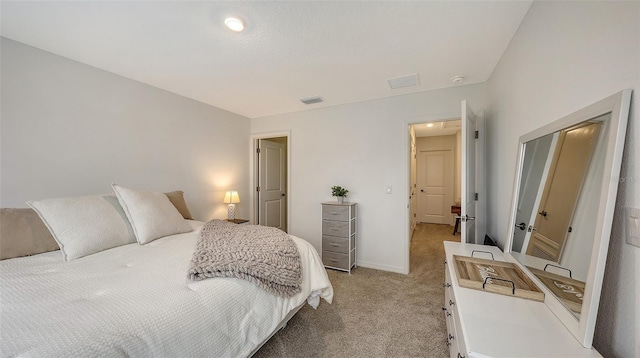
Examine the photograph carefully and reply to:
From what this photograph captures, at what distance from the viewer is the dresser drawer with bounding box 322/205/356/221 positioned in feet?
10.0

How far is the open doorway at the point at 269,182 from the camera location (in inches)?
161

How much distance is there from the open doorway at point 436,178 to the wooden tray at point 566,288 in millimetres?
4868

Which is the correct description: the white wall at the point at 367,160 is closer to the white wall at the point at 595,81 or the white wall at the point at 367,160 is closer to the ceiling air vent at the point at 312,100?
the ceiling air vent at the point at 312,100

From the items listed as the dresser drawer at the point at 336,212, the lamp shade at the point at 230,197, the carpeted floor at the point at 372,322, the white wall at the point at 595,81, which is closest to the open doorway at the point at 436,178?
the dresser drawer at the point at 336,212

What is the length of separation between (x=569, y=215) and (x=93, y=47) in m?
3.32

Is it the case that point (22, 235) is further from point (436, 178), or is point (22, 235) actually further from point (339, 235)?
point (436, 178)

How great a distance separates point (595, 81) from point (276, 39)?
1.81 metres

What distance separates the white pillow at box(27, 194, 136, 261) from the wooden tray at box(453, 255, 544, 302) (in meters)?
2.30

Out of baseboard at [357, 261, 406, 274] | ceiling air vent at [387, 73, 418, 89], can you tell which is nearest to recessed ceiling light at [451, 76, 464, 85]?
ceiling air vent at [387, 73, 418, 89]

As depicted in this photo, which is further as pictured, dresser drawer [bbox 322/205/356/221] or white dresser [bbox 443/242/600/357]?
dresser drawer [bbox 322/205/356/221]

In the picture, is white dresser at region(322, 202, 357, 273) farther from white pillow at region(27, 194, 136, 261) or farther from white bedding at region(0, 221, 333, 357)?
white pillow at region(27, 194, 136, 261)

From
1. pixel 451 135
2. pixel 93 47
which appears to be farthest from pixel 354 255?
pixel 451 135

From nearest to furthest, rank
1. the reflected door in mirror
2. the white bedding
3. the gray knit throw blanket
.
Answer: the white bedding, the reflected door in mirror, the gray knit throw blanket

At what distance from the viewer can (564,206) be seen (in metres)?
0.96
